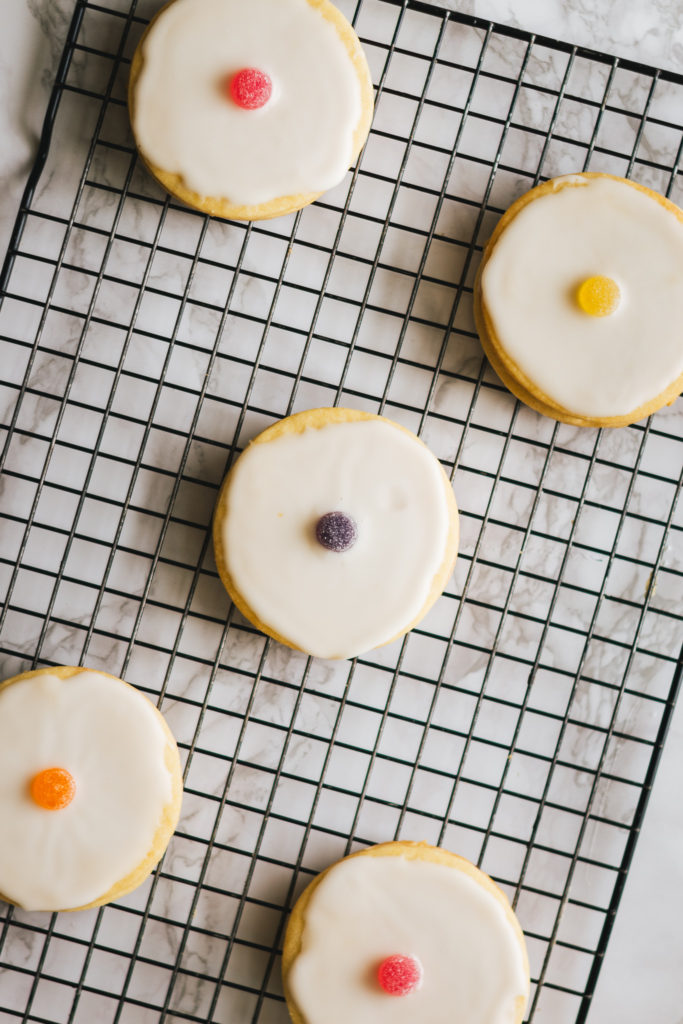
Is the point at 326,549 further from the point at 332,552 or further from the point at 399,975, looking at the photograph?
the point at 399,975

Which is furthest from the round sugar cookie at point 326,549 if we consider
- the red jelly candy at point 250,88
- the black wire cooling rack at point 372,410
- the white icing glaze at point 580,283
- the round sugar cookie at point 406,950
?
the red jelly candy at point 250,88

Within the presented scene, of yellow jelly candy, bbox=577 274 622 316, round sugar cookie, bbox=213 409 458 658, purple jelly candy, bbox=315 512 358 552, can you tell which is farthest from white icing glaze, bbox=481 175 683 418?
purple jelly candy, bbox=315 512 358 552

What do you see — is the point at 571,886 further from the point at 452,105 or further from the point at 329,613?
the point at 452,105

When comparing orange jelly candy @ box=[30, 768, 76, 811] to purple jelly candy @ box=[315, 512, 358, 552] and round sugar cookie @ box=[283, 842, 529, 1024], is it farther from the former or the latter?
purple jelly candy @ box=[315, 512, 358, 552]

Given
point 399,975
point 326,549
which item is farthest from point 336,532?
point 399,975

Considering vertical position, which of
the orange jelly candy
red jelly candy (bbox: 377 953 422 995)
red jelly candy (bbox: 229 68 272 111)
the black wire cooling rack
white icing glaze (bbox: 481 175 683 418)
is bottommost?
red jelly candy (bbox: 377 953 422 995)

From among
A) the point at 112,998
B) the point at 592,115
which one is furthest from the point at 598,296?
the point at 112,998
